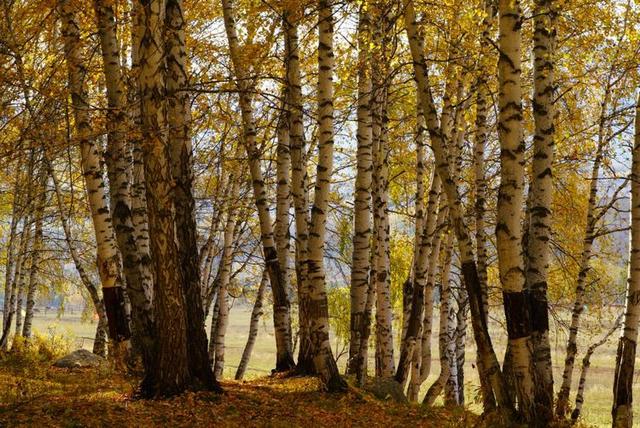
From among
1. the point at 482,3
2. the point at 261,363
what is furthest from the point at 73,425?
the point at 261,363

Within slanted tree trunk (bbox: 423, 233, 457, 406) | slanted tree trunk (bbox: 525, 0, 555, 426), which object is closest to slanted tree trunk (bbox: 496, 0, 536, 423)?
slanted tree trunk (bbox: 525, 0, 555, 426)

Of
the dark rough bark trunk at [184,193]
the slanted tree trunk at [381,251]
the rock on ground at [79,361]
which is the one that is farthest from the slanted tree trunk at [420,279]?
the rock on ground at [79,361]

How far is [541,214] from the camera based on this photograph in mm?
6980

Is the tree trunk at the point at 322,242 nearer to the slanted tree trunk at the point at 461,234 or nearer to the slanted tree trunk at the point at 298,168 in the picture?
the slanted tree trunk at the point at 298,168

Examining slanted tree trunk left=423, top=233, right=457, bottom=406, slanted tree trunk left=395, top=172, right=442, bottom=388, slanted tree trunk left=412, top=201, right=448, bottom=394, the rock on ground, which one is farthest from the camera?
slanted tree trunk left=423, top=233, right=457, bottom=406

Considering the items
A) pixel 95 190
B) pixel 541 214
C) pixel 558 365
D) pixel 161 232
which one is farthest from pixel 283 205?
pixel 558 365

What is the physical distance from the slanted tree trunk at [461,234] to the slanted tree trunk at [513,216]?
0.34 m

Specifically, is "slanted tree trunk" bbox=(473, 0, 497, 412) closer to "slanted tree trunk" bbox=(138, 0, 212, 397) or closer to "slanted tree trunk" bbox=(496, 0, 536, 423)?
"slanted tree trunk" bbox=(496, 0, 536, 423)

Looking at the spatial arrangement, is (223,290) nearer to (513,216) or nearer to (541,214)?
(541,214)

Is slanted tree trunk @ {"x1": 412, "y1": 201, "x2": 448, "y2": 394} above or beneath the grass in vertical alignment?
above

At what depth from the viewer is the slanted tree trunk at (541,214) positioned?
22.1 ft

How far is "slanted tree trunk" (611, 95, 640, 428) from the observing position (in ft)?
27.0

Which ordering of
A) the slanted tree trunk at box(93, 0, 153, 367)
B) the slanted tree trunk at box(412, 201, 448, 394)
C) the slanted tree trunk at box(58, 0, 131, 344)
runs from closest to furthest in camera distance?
the slanted tree trunk at box(58, 0, 131, 344) < the slanted tree trunk at box(93, 0, 153, 367) < the slanted tree trunk at box(412, 201, 448, 394)

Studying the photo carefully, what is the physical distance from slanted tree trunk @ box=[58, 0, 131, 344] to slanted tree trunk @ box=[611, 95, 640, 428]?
6.49 m
